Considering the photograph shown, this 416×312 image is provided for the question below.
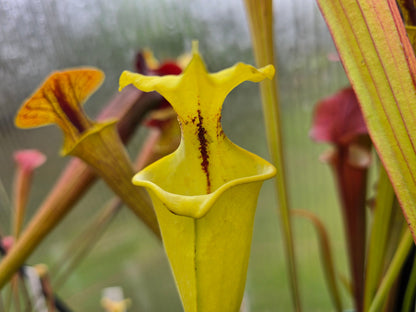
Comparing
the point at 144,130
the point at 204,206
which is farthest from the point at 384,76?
the point at 144,130

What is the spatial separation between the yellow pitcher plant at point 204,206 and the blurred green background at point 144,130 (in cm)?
55

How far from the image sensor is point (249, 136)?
0.88 m

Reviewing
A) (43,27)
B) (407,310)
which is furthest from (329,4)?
(43,27)

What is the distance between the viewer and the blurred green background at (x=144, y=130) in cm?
66

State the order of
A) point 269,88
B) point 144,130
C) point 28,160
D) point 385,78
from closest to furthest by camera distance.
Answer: point 385,78, point 269,88, point 28,160, point 144,130

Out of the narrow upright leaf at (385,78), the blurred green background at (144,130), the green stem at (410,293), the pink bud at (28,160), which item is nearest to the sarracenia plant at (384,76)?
the narrow upright leaf at (385,78)

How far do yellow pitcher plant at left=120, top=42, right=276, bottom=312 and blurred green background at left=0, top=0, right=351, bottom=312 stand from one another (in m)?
0.55

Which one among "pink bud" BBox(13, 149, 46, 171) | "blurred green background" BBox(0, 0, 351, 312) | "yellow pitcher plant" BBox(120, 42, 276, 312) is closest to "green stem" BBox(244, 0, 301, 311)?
"yellow pitcher plant" BBox(120, 42, 276, 312)

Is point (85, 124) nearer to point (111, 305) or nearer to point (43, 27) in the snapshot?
point (111, 305)

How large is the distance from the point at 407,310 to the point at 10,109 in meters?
0.70

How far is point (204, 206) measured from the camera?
7.2 inches

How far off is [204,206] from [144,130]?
66 centimetres

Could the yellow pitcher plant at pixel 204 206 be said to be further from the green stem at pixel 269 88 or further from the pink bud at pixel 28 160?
the pink bud at pixel 28 160

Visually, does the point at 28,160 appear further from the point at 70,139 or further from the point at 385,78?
the point at 385,78
